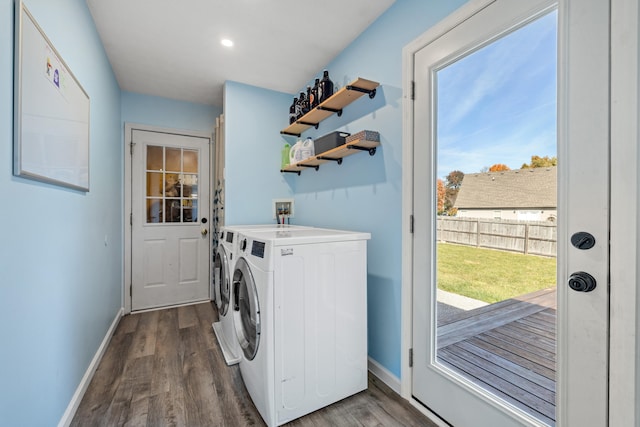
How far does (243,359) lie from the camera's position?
1.81 meters

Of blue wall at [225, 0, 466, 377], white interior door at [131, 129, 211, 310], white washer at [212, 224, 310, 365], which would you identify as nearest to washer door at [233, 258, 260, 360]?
white washer at [212, 224, 310, 365]

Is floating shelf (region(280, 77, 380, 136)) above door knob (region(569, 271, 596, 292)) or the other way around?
above

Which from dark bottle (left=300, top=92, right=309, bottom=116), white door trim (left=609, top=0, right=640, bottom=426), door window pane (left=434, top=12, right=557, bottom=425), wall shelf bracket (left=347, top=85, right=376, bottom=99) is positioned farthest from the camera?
dark bottle (left=300, top=92, right=309, bottom=116)

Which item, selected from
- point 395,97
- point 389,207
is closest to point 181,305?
point 389,207

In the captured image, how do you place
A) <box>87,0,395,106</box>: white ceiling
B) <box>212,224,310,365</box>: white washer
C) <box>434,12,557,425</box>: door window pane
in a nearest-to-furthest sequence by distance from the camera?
<box>434,12,557,425</box>: door window pane < <box>87,0,395,106</box>: white ceiling < <box>212,224,310,365</box>: white washer

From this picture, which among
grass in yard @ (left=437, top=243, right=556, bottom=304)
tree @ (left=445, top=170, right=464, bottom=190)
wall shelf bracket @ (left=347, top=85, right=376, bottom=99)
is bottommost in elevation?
grass in yard @ (left=437, top=243, right=556, bottom=304)

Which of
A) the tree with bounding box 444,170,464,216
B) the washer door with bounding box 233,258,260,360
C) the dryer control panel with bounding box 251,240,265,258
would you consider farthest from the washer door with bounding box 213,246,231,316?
the tree with bounding box 444,170,464,216

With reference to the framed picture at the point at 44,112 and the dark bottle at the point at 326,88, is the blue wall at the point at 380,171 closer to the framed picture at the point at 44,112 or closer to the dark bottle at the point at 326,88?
the dark bottle at the point at 326,88

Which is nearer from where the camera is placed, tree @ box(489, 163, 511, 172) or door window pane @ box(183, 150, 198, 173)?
tree @ box(489, 163, 511, 172)

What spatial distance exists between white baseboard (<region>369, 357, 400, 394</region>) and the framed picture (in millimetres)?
2101

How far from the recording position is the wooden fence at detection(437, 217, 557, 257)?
1.13 meters

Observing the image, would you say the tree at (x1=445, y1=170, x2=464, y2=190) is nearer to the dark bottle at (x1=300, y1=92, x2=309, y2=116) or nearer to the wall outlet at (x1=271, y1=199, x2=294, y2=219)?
the dark bottle at (x1=300, y1=92, x2=309, y2=116)

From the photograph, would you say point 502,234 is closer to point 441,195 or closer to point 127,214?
point 441,195

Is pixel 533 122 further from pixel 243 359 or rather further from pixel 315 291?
pixel 243 359
